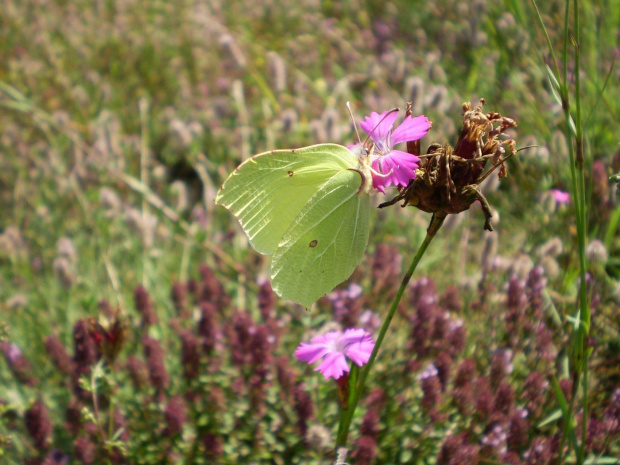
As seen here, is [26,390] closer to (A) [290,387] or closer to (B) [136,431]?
(B) [136,431]

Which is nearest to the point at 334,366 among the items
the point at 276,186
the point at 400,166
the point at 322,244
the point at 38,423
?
the point at 400,166

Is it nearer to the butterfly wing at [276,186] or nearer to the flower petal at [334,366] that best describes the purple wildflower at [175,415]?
the butterfly wing at [276,186]

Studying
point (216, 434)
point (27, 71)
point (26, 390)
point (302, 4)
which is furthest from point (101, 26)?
point (216, 434)

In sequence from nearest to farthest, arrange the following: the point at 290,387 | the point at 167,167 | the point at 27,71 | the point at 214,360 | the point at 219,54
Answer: the point at 290,387
the point at 214,360
the point at 167,167
the point at 27,71
the point at 219,54

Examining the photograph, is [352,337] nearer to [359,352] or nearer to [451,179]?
[359,352]

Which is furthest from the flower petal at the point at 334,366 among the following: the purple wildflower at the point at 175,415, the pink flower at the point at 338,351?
the purple wildflower at the point at 175,415
